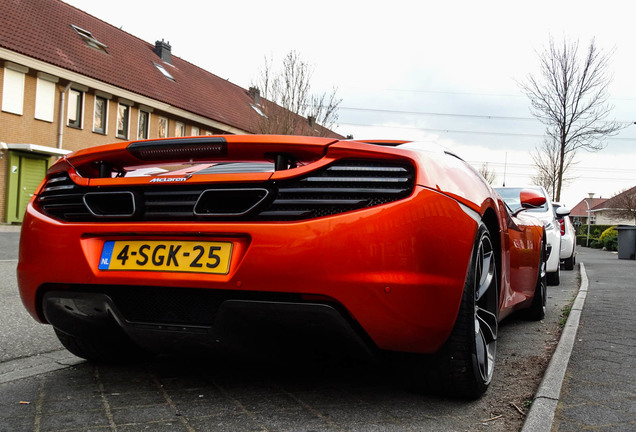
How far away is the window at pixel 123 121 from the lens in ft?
79.7

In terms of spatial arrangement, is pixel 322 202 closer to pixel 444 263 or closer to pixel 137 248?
pixel 444 263

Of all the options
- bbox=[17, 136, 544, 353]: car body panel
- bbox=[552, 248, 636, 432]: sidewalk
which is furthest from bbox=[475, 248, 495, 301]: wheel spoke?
bbox=[552, 248, 636, 432]: sidewalk

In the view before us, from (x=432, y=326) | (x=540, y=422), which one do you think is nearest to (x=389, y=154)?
(x=432, y=326)

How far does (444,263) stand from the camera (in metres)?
2.29

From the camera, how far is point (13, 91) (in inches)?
763

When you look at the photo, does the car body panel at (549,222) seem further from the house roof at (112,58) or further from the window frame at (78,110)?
the window frame at (78,110)

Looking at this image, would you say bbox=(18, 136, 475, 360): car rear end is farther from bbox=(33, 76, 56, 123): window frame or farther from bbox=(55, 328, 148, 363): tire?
bbox=(33, 76, 56, 123): window frame

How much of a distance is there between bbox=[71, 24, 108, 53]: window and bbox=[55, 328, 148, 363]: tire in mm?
23084

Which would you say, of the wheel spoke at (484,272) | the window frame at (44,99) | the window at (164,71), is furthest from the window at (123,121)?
the wheel spoke at (484,272)

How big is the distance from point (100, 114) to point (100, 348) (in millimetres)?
21965

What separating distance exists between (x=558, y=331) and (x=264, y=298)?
3163 millimetres

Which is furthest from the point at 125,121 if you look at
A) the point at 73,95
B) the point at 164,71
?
the point at 164,71

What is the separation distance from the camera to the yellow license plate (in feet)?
7.51

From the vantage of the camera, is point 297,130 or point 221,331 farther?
point 297,130
